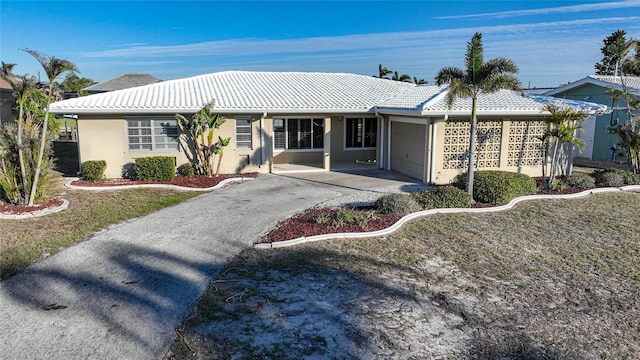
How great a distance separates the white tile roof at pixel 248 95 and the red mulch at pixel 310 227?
7119mm

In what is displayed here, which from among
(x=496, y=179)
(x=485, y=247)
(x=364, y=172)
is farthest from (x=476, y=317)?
(x=364, y=172)

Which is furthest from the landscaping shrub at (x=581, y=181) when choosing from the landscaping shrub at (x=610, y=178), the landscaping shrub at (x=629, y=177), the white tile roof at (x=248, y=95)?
the white tile roof at (x=248, y=95)

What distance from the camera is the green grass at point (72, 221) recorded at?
8211mm

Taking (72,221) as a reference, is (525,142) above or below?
above

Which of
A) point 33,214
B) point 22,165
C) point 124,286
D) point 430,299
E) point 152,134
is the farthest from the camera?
point 152,134

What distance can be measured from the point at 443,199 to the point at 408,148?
498 cm

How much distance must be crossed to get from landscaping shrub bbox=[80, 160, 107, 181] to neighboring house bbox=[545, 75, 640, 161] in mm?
21703

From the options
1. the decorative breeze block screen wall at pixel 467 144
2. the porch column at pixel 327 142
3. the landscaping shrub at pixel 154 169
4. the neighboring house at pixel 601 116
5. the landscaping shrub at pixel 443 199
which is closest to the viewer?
the landscaping shrub at pixel 443 199

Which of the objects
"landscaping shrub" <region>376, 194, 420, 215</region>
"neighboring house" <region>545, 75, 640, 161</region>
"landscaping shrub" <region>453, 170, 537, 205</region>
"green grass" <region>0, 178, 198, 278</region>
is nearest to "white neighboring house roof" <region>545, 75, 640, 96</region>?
"neighboring house" <region>545, 75, 640, 161</region>

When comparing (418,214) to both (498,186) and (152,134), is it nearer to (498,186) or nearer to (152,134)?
(498,186)

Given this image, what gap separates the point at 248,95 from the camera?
1859cm

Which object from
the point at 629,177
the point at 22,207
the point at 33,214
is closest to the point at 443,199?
the point at 629,177

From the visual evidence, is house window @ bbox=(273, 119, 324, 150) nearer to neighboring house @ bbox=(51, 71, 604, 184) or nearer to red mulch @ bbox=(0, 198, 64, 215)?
neighboring house @ bbox=(51, 71, 604, 184)

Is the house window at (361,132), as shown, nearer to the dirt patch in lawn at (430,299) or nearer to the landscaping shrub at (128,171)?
the landscaping shrub at (128,171)
